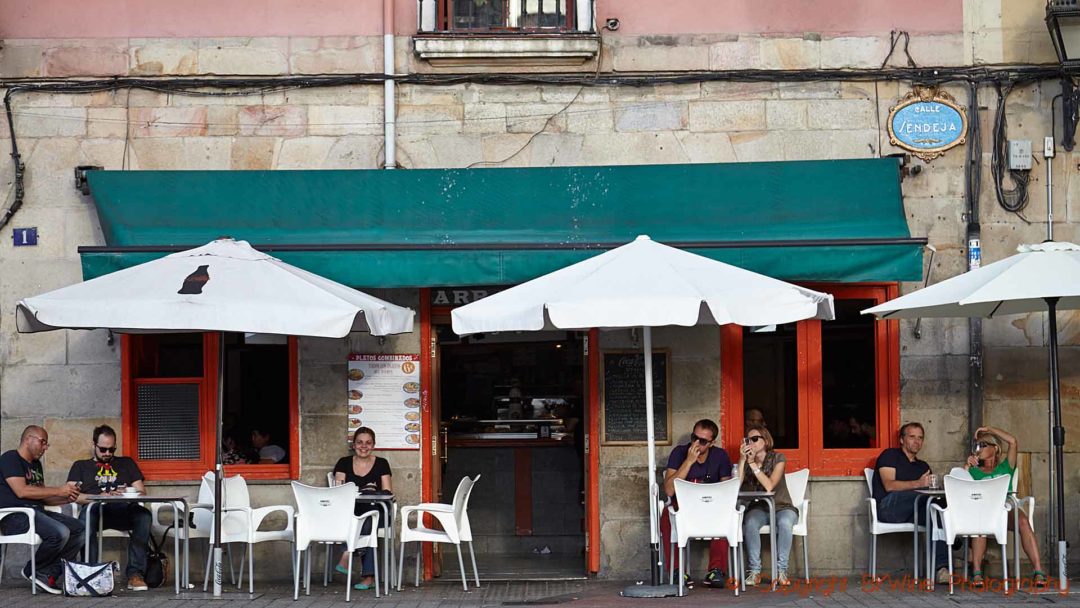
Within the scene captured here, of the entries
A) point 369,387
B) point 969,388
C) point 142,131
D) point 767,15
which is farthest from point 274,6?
point 969,388

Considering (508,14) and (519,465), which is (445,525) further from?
(508,14)

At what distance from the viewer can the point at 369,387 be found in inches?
434

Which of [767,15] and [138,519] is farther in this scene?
[767,15]

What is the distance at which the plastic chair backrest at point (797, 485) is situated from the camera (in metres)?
10.6

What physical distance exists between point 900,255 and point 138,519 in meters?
6.34

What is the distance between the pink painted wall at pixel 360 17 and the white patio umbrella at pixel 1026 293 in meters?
2.53

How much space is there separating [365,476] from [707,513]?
2789mm

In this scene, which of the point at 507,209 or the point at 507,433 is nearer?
the point at 507,209

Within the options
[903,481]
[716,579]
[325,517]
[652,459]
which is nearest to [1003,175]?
[903,481]

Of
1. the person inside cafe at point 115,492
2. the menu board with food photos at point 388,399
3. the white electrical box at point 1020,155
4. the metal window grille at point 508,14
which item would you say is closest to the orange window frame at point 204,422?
the person inside cafe at point 115,492

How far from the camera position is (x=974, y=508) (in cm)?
971

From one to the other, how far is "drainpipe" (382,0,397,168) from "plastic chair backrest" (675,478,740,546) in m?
3.69

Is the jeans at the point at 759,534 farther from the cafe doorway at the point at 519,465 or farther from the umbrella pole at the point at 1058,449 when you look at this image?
the cafe doorway at the point at 519,465

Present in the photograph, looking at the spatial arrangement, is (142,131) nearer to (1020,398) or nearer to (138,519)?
(138,519)
